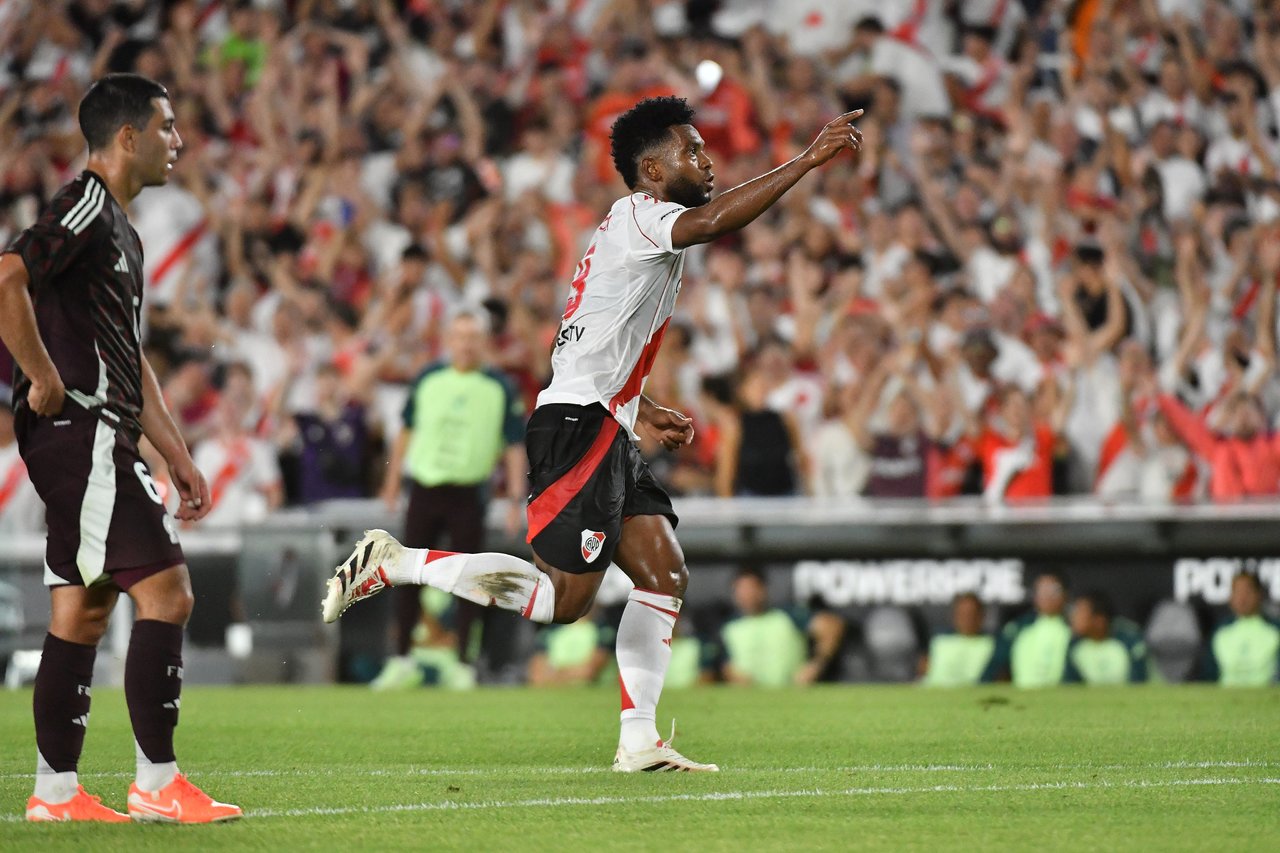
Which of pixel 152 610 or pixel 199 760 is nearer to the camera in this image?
pixel 152 610

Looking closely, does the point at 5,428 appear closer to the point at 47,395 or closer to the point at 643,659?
the point at 643,659

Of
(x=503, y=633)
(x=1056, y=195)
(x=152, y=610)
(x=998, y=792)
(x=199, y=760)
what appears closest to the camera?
(x=152, y=610)

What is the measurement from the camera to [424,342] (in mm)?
14500

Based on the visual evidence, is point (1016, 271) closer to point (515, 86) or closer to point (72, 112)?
point (515, 86)

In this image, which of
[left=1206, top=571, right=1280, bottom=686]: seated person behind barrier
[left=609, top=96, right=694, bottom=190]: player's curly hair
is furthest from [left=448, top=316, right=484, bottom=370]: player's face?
[left=609, top=96, right=694, bottom=190]: player's curly hair

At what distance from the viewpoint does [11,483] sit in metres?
13.2

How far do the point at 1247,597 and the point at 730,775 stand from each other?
6353 mm

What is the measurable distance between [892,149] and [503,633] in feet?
18.0

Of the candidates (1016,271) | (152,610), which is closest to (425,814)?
(152,610)

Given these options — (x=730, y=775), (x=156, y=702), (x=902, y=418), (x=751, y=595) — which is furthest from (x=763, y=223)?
(x=156, y=702)

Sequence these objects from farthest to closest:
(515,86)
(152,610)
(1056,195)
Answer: (515,86) → (1056,195) → (152,610)

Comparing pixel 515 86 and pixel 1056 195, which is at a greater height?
pixel 515 86

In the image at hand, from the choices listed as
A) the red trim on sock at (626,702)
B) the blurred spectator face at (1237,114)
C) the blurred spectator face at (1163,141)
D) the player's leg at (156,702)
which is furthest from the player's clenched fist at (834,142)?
the blurred spectator face at (1237,114)

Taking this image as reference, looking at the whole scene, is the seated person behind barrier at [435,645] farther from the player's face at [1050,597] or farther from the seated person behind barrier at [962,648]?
the player's face at [1050,597]
